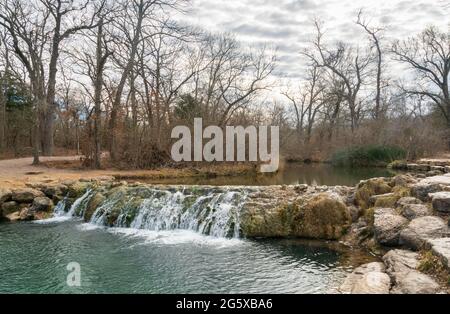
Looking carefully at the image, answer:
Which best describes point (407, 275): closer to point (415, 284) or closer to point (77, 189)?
point (415, 284)

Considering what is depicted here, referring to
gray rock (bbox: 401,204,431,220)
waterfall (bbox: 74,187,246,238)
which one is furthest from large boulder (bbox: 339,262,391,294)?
waterfall (bbox: 74,187,246,238)

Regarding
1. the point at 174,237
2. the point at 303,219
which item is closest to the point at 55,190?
the point at 174,237

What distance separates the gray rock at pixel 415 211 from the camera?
19.4 feet

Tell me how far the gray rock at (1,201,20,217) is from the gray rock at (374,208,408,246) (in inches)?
322

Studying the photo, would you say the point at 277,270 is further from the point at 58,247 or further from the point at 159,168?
the point at 159,168

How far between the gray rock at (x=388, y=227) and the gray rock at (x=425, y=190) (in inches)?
22.0

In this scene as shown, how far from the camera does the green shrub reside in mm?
20266

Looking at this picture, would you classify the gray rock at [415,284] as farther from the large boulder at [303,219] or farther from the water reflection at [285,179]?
the water reflection at [285,179]

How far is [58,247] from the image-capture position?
21.7 feet

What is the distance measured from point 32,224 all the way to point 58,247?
2.36 metres

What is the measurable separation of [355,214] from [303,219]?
1.06 metres

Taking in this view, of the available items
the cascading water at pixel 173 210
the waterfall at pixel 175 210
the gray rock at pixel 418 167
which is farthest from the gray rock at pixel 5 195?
the gray rock at pixel 418 167

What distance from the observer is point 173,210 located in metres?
8.52
